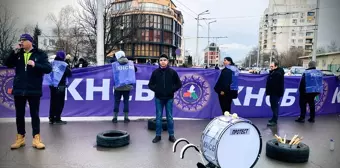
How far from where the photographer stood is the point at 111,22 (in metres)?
23.5

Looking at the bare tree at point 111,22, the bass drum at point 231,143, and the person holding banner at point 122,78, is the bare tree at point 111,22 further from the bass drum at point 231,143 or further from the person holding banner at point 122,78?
the bass drum at point 231,143

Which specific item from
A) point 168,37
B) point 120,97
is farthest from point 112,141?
point 168,37

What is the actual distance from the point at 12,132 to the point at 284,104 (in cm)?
853

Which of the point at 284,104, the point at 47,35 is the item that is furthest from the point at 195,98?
the point at 47,35

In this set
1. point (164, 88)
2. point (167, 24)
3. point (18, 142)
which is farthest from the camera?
point (167, 24)

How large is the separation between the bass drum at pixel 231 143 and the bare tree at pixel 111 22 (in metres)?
20.8

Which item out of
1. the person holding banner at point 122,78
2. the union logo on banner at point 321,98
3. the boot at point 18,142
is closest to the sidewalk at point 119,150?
the boot at point 18,142

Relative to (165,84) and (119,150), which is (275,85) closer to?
(165,84)

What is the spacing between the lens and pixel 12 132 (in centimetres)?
645

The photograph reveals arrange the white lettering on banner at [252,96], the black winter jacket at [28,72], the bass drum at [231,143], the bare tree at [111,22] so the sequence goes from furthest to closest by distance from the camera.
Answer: the bare tree at [111,22] → the white lettering on banner at [252,96] → the black winter jacket at [28,72] → the bass drum at [231,143]

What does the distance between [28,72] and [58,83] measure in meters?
2.12

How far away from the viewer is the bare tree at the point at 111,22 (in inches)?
929

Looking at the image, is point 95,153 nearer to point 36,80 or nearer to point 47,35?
A: point 36,80

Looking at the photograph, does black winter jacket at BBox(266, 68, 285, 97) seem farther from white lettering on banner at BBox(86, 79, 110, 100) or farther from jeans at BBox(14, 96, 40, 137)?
jeans at BBox(14, 96, 40, 137)
